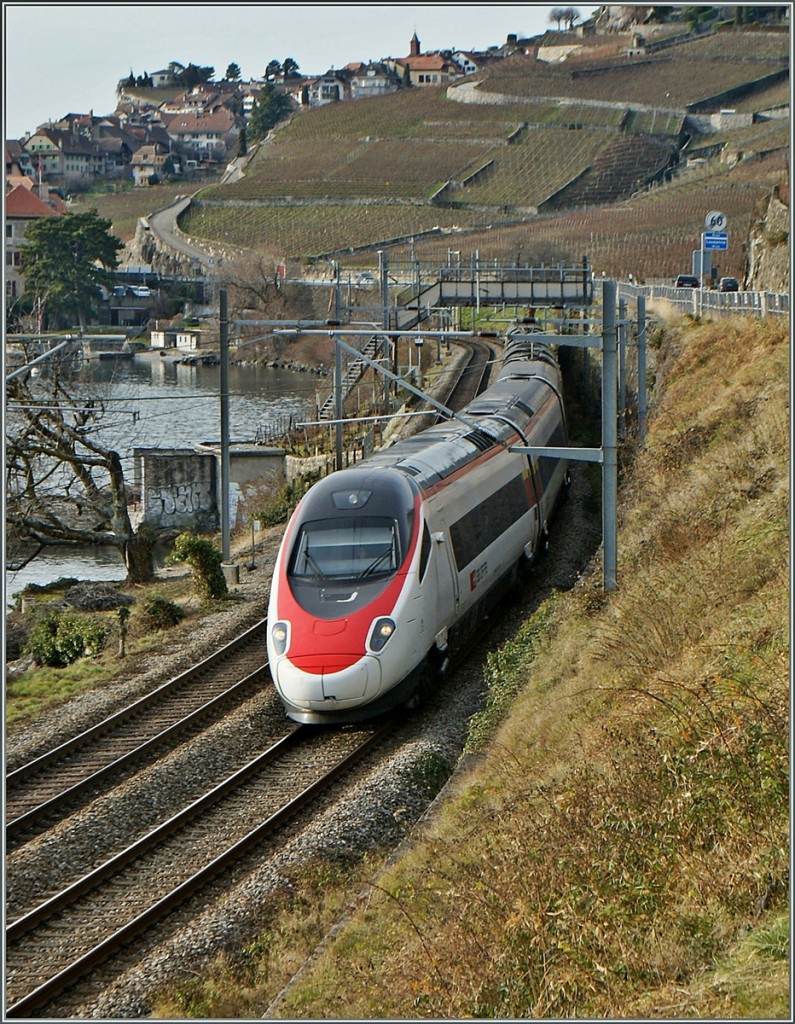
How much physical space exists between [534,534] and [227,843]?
423 inches

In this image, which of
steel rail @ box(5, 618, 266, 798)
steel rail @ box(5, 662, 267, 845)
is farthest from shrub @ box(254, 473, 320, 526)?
steel rail @ box(5, 662, 267, 845)

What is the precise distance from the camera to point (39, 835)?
1358 centimetres

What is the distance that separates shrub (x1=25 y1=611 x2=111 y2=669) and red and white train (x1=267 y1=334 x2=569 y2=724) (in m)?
5.55

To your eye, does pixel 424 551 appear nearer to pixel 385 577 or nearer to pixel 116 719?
pixel 385 577

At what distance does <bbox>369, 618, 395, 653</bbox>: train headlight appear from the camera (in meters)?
15.0

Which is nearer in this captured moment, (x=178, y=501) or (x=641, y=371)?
(x=641, y=371)

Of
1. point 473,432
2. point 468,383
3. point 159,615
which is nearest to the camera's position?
point 473,432

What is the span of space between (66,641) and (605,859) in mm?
13937

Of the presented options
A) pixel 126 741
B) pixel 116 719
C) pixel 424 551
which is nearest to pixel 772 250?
pixel 424 551

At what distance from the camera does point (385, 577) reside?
15719mm

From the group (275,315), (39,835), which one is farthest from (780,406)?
(275,315)

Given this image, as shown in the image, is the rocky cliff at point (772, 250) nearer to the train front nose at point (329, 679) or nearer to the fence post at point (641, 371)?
the fence post at point (641, 371)

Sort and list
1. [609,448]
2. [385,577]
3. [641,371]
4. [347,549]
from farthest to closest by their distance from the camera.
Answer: [641,371] → [609,448] → [347,549] → [385,577]

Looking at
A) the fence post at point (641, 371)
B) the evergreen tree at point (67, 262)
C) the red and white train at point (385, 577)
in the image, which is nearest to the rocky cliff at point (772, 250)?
the fence post at point (641, 371)
